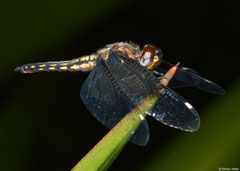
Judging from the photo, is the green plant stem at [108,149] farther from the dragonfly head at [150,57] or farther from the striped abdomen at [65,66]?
the striped abdomen at [65,66]

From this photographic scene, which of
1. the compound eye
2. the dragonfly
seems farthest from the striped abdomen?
the compound eye

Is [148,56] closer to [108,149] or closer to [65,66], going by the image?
[65,66]

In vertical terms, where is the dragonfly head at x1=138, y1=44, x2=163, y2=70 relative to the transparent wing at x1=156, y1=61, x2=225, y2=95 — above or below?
above

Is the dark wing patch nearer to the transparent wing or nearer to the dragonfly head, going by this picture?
the dragonfly head

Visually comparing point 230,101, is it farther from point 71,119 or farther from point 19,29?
point 71,119

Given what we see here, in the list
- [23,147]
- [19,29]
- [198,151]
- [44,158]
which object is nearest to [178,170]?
[198,151]
